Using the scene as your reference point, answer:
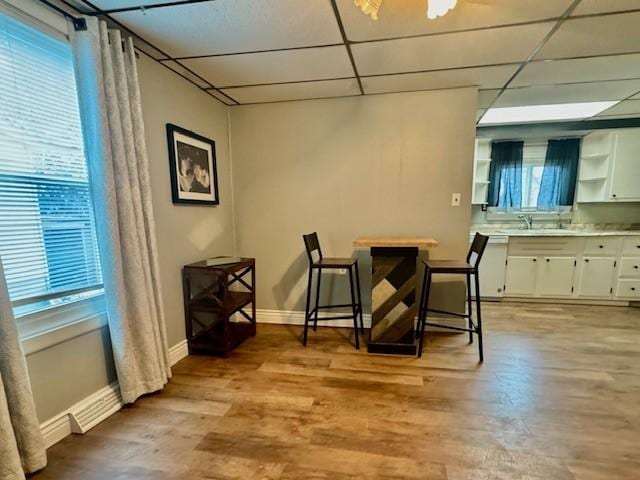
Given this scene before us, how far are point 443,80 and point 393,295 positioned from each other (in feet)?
5.87

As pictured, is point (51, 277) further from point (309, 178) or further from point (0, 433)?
point (309, 178)

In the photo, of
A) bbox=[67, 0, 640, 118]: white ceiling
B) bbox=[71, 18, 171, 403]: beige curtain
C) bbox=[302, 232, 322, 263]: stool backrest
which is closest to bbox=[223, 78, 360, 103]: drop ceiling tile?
bbox=[67, 0, 640, 118]: white ceiling

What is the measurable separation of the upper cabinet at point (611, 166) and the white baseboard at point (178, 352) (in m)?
4.95

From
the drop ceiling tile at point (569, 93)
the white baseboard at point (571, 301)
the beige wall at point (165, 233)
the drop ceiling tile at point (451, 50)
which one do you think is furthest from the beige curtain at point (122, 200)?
the white baseboard at point (571, 301)

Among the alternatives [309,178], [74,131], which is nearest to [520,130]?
[309,178]

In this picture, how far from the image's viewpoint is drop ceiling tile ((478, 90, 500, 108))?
2703mm

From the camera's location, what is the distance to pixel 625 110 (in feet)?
10.6

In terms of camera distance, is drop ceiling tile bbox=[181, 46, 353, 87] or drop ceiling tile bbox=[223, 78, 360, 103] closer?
drop ceiling tile bbox=[181, 46, 353, 87]

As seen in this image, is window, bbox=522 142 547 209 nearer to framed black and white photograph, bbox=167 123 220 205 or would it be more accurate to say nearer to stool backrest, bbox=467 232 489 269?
stool backrest, bbox=467 232 489 269

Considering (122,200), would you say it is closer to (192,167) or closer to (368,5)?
(192,167)

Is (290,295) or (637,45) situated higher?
(637,45)

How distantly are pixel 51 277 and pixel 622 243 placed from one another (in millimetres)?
5227

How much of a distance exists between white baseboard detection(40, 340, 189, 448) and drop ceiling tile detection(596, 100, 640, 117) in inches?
193

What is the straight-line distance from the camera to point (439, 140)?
2.70 m
